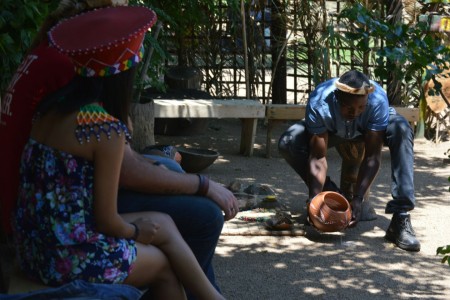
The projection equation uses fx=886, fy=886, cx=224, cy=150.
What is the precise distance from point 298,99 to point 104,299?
819 centimetres

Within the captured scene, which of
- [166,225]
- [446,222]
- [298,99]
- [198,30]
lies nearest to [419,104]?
[298,99]

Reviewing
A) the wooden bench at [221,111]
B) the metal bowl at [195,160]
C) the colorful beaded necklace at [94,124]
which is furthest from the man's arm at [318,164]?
the colorful beaded necklace at [94,124]

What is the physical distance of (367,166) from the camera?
5.75 meters

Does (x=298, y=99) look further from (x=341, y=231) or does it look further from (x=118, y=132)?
(x=118, y=132)

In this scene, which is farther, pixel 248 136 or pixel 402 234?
pixel 248 136

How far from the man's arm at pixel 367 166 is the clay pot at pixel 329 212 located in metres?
0.21

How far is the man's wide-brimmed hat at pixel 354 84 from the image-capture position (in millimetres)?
5453

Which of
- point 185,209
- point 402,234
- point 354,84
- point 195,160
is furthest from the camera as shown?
point 195,160

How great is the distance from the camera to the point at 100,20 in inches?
124

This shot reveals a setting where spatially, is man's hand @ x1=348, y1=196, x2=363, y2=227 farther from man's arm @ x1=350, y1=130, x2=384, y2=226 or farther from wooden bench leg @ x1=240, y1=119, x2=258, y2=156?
wooden bench leg @ x1=240, y1=119, x2=258, y2=156

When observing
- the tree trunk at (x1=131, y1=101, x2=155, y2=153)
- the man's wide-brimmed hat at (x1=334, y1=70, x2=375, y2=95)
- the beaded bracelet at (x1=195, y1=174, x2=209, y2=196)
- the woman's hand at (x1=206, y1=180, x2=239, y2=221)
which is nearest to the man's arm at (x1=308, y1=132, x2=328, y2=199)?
the man's wide-brimmed hat at (x1=334, y1=70, x2=375, y2=95)

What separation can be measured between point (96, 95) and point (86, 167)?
0.25 metres

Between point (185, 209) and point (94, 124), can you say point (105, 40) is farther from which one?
point (185, 209)

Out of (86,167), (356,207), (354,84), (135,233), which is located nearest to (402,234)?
(356,207)
